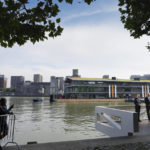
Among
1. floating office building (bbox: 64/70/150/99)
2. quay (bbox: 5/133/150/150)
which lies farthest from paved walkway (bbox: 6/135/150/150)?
floating office building (bbox: 64/70/150/99)

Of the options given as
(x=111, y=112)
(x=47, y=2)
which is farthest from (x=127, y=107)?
(x=47, y=2)

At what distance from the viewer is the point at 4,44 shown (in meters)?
5.57

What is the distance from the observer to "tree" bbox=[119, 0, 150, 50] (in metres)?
7.02

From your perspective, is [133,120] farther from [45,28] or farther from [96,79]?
[96,79]

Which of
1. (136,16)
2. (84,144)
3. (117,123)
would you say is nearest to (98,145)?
(84,144)

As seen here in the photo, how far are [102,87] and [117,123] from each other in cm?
7708

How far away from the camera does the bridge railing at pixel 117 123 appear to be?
751 centimetres

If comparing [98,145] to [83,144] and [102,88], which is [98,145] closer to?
[83,144]

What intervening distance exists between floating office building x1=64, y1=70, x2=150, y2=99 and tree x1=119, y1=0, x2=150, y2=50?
233 ft

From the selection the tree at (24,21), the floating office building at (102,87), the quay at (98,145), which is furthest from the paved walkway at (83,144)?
the floating office building at (102,87)

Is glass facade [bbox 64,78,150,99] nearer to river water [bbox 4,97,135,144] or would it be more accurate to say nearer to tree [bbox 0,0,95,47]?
river water [bbox 4,97,135,144]

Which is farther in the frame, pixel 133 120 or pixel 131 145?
pixel 133 120

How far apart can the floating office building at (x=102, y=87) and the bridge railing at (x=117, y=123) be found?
6885cm

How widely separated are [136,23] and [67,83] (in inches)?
3107
